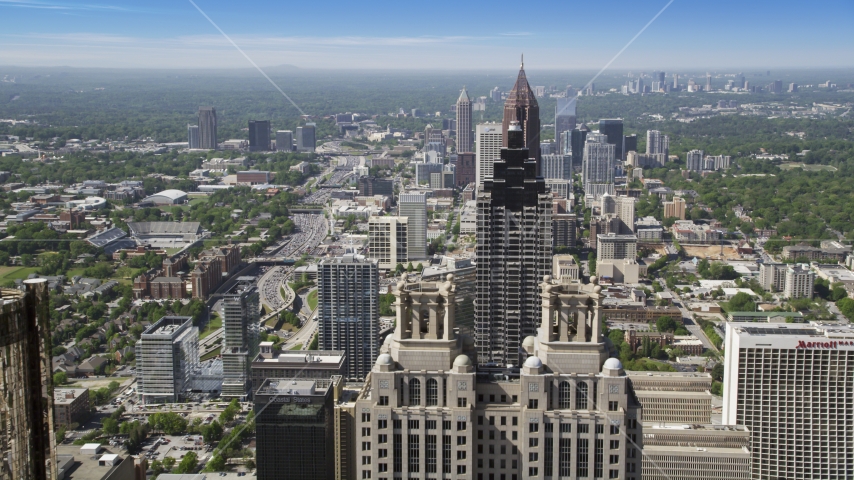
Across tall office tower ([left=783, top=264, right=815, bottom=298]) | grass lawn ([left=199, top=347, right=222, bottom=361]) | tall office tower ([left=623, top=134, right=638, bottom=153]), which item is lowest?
grass lawn ([left=199, top=347, right=222, bottom=361])

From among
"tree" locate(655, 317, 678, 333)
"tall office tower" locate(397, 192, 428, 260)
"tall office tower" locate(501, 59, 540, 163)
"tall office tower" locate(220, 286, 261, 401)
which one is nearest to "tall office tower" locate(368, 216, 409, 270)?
"tall office tower" locate(397, 192, 428, 260)

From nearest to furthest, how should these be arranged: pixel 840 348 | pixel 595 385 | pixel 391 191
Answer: pixel 595 385
pixel 840 348
pixel 391 191

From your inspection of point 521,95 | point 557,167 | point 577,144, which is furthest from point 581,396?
point 577,144

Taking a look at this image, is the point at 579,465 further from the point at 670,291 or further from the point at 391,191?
the point at 391,191

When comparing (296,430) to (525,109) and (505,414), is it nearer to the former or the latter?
(505,414)

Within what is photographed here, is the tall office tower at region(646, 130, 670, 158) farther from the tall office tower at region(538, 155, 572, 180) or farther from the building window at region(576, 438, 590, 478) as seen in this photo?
the building window at region(576, 438, 590, 478)

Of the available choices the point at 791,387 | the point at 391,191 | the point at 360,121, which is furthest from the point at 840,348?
the point at 360,121
